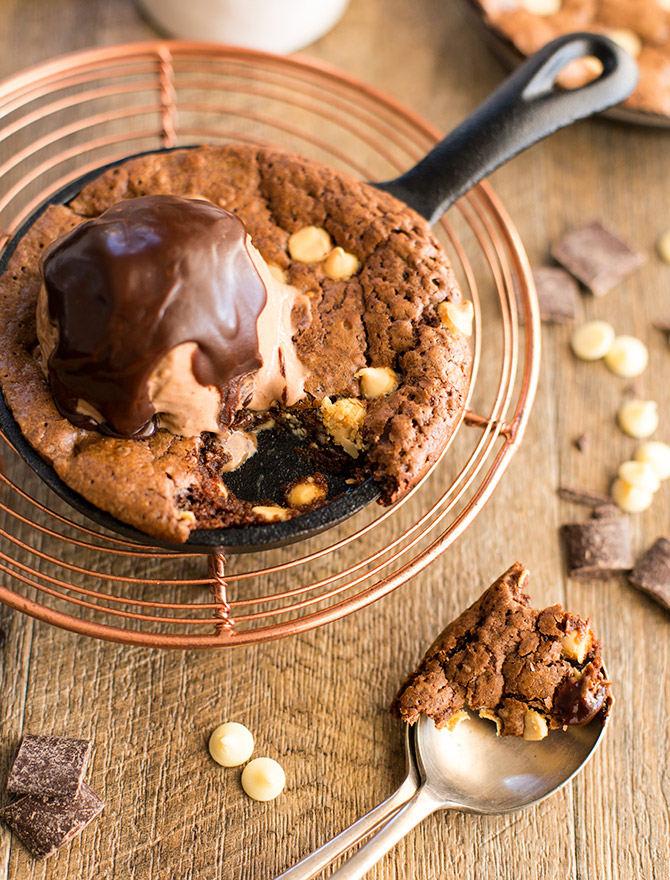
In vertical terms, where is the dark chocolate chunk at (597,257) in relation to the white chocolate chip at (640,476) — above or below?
above

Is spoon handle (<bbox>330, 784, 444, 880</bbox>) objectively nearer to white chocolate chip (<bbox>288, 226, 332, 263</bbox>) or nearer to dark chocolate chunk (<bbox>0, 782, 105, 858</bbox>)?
dark chocolate chunk (<bbox>0, 782, 105, 858</bbox>)

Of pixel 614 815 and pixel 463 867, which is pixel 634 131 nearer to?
pixel 614 815

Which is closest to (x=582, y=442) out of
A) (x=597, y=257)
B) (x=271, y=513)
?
(x=597, y=257)

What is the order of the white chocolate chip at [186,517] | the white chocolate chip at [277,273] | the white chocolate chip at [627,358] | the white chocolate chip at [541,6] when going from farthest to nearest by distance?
1. the white chocolate chip at [541,6]
2. the white chocolate chip at [627,358]
3. the white chocolate chip at [277,273]
4. the white chocolate chip at [186,517]

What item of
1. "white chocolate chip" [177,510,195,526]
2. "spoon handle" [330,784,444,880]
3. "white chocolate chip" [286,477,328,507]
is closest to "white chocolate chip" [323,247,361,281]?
"white chocolate chip" [286,477,328,507]

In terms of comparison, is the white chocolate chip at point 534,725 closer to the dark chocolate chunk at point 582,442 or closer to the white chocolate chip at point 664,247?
the dark chocolate chunk at point 582,442

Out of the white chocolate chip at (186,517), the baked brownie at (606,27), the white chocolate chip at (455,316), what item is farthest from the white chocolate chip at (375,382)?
the baked brownie at (606,27)

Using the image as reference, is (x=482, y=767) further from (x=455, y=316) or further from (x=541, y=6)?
(x=541, y=6)
